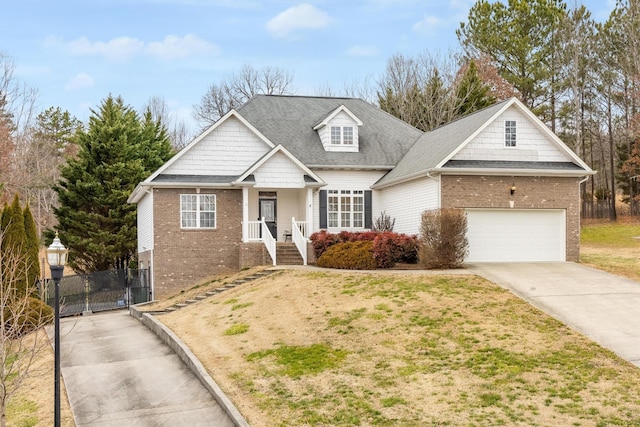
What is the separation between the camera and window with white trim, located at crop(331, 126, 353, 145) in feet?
100

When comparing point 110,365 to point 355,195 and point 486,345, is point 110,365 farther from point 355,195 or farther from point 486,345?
point 355,195

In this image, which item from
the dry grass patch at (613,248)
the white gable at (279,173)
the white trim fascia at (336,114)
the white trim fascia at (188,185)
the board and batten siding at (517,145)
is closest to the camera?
the dry grass patch at (613,248)

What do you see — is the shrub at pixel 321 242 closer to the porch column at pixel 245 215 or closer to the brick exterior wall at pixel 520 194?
the porch column at pixel 245 215

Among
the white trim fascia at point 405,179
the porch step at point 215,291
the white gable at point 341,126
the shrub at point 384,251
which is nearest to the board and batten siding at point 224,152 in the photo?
the white gable at point 341,126

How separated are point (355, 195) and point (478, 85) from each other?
20.7 metres

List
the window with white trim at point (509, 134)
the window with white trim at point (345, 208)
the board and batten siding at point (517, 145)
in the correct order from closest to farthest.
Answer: the board and batten siding at point (517, 145)
the window with white trim at point (509, 134)
the window with white trim at point (345, 208)

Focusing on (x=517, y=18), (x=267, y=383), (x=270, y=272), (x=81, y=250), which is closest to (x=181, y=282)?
(x=270, y=272)

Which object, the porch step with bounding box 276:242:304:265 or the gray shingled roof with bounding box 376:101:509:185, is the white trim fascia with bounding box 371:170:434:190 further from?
the porch step with bounding box 276:242:304:265

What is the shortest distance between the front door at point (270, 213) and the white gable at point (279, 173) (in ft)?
8.06

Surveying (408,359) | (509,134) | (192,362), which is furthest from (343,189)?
(408,359)

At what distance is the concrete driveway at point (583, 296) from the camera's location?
48.7ft

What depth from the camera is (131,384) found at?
47.2 ft

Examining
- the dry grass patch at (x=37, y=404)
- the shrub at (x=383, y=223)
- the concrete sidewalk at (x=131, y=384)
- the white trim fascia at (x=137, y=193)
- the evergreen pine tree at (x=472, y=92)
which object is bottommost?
the dry grass patch at (x=37, y=404)

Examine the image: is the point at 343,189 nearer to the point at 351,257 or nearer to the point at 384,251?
the point at 351,257
